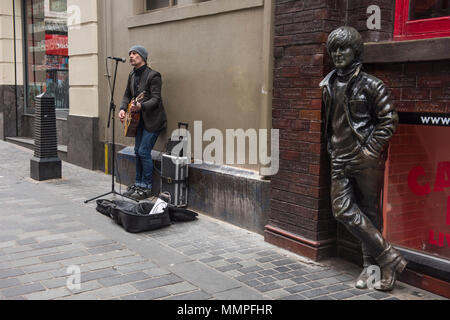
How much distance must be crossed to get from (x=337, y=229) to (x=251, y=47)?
245 centimetres

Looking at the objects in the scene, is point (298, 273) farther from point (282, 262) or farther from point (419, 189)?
point (419, 189)

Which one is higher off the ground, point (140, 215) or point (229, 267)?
point (140, 215)

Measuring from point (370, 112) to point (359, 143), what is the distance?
28 centimetres

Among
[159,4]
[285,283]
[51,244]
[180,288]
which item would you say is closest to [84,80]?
[159,4]

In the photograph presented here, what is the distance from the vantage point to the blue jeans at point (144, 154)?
7.67m

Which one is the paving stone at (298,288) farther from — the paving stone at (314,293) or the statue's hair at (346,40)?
the statue's hair at (346,40)

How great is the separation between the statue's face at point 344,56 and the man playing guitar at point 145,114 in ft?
12.2

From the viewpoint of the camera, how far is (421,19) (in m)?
4.56

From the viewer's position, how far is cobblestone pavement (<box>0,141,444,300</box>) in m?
4.32

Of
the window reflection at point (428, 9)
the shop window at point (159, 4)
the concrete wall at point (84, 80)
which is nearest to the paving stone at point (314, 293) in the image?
the window reflection at point (428, 9)

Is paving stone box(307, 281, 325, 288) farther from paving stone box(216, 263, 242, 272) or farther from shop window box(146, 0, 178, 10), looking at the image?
shop window box(146, 0, 178, 10)

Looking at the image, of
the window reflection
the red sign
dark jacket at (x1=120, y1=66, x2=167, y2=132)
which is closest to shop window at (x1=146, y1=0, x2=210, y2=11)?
dark jacket at (x1=120, y1=66, x2=167, y2=132)

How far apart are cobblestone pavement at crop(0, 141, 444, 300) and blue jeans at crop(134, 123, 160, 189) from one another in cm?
98
